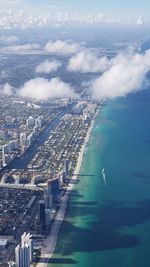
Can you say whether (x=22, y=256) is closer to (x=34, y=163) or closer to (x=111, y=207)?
(x=111, y=207)

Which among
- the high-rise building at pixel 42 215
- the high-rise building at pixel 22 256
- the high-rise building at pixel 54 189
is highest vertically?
the high-rise building at pixel 54 189

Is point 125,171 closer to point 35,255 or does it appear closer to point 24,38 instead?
point 35,255

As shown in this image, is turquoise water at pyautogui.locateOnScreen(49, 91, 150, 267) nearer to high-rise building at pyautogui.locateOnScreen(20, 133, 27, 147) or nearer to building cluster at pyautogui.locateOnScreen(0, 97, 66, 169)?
high-rise building at pyautogui.locateOnScreen(20, 133, 27, 147)

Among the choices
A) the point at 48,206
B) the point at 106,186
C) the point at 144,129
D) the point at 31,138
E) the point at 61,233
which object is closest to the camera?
the point at 61,233

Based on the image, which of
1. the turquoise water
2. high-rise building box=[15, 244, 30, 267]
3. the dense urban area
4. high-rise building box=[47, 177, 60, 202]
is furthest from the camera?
high-rise building box=[47, 177, 60, 202]

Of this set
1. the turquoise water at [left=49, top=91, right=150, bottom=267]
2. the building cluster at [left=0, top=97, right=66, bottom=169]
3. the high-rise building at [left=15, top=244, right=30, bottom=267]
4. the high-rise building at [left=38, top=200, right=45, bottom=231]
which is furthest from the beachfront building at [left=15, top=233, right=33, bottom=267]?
the building cluster at [left=0, top=97, right=66, bottom=169]

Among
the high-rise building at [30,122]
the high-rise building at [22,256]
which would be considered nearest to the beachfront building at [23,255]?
the high-rise building at [22,256]

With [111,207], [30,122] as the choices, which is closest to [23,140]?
[30,122]

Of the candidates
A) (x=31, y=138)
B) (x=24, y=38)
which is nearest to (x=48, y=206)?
(x=31, y=138)

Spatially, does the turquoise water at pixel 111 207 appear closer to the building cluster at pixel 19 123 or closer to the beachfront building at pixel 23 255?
the beachfront building at pixel 23 255
